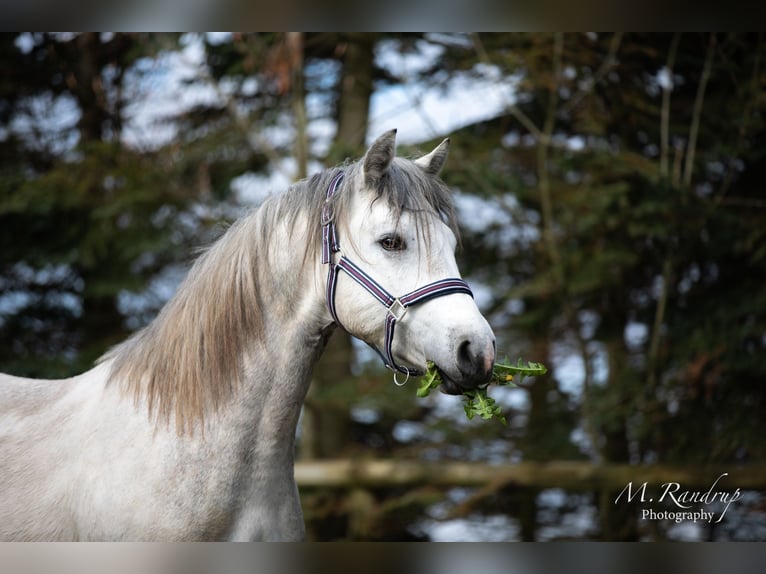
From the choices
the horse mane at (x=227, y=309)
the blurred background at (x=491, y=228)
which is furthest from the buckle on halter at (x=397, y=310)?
the blurred background at (x=491, y=228)

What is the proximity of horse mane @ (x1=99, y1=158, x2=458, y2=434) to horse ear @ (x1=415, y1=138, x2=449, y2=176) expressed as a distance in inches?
2.5

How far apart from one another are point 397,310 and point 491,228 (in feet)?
12.4

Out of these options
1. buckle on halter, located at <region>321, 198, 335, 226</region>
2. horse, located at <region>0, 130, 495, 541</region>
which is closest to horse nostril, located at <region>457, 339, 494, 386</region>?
horse, located at <region>0, 130, 495, 541</region>

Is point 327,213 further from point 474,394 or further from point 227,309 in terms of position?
point 474,394

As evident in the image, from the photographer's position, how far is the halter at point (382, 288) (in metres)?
1.77

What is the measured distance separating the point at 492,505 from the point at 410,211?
393 cm

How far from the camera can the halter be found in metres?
1.77

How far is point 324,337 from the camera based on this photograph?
1.98m

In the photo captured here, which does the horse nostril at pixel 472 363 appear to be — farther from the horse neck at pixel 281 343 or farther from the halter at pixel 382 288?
the horse neck at pixel 281 343

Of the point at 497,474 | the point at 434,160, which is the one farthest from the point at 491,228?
the point at 434,160

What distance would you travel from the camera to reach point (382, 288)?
1.82 meters
